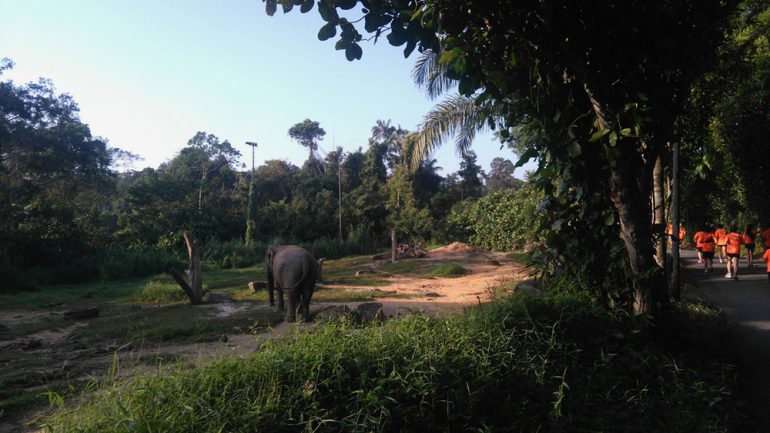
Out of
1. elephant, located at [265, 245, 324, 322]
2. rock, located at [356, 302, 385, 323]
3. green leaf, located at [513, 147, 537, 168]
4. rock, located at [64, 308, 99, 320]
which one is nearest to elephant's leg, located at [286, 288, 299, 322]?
elephant, located at [265, 245, 324, 322]

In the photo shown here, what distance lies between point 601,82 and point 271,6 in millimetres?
3345

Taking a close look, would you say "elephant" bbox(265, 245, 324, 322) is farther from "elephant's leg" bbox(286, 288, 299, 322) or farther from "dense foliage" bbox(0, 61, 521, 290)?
"dense foliage" bbox(0, 61, 521, 290)

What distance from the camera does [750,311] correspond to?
8125 millimetres

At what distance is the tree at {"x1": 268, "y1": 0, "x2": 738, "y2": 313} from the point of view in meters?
4.75

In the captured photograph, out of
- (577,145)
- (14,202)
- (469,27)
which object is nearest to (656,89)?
(577,145)

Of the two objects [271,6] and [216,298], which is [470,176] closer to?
[216,298]

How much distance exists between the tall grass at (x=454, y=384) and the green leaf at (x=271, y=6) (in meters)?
2.53

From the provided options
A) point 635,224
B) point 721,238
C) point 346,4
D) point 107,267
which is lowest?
point 107,267

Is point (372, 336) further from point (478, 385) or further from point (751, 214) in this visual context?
point (751, 214)

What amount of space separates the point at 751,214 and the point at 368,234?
16.7 m

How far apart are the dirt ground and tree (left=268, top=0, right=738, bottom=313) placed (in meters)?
1.81

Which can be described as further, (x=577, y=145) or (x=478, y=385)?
(x=577, y=145)

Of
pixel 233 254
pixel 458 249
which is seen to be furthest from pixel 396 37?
pixel 233 254

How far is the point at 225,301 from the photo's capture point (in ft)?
37.8
